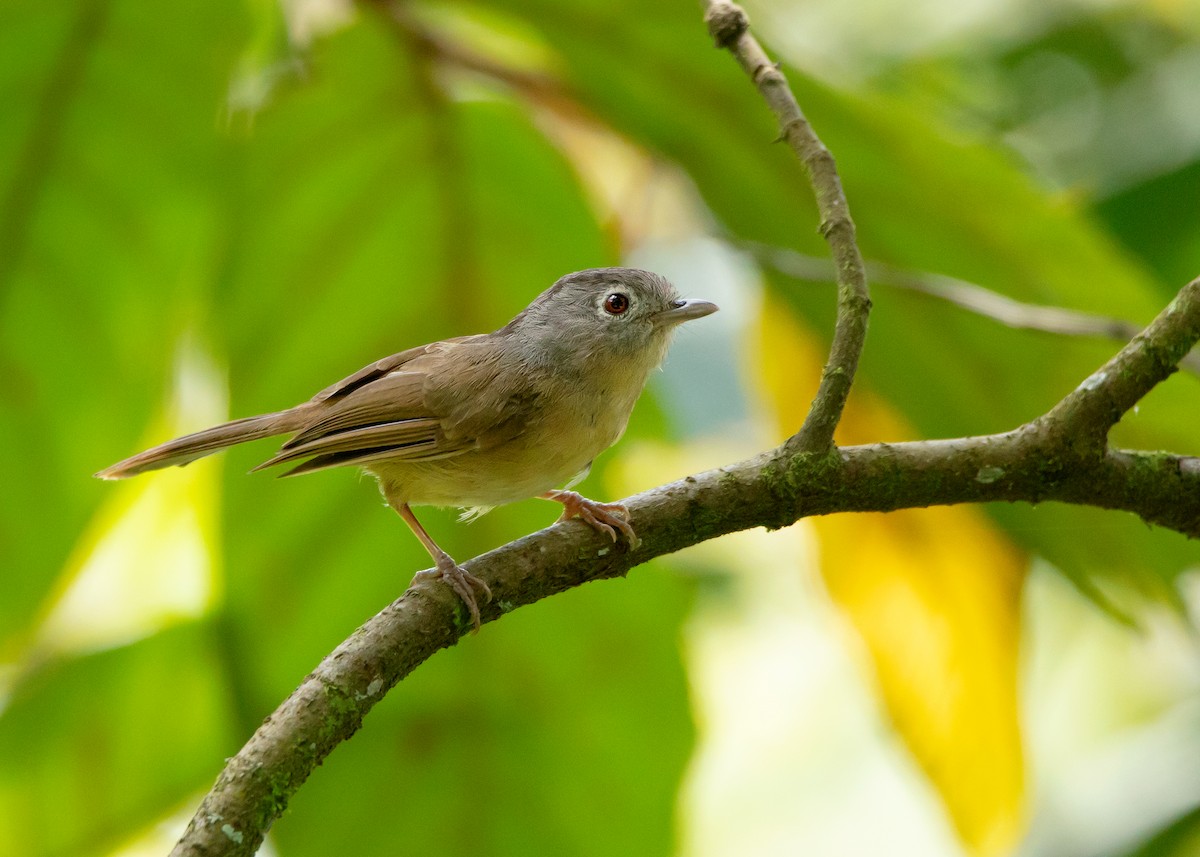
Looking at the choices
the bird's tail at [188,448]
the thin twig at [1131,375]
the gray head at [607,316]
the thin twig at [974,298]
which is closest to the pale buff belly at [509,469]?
the gray head at [607,316]

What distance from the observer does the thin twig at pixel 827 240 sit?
7.07 feet

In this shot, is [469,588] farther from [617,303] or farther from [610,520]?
[617,303]

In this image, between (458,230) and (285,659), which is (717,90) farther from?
(285,659)

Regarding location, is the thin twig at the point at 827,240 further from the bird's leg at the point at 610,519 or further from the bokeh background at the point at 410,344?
the bokeh background at the point at 410,344

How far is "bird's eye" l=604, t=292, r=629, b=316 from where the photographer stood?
3.41 metres

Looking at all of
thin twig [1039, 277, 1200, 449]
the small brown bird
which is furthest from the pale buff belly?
thin twig [1039, 277, 1200, 449]

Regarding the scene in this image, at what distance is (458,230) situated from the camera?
329 cm

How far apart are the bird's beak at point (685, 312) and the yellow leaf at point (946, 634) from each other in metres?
0.25

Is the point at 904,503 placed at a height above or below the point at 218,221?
below

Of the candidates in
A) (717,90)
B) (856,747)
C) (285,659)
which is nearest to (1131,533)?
(717,90)

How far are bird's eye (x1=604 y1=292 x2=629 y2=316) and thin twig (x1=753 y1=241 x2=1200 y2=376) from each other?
0.49 m

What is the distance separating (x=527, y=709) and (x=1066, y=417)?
159 cm

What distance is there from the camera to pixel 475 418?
307 cm

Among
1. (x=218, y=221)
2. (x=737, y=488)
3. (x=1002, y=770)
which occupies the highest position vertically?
(x=218, y=221)
